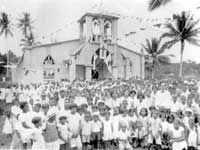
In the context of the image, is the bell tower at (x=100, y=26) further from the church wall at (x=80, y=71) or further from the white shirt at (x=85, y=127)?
the white shirt at (x=85, y=127)

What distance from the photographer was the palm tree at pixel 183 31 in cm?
2892

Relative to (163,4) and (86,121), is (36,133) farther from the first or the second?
(163,4)

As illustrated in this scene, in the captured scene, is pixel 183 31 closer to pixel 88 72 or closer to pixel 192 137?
pixel 88 72

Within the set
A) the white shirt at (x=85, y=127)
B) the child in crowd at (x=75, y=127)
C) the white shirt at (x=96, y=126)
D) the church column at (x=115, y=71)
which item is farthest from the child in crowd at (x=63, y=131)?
the church column at (x=115, y=71)

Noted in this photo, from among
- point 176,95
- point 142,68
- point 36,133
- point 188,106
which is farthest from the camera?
point 142,68

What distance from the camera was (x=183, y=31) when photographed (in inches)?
1155

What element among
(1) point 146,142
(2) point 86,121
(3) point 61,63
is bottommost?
(1) point 146,142

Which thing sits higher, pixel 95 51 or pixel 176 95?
pixel 95 51

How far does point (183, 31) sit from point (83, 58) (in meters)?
10.9

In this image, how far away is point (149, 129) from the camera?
7527 millimetres

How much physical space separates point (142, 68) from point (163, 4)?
21.9m

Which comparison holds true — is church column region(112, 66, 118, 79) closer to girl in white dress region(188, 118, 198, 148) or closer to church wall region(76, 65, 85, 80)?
church wall region(76, 65, 85, 80)

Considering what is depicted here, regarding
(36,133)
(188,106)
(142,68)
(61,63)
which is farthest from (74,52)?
(36,133)

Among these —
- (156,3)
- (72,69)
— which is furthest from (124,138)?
(72,69)
